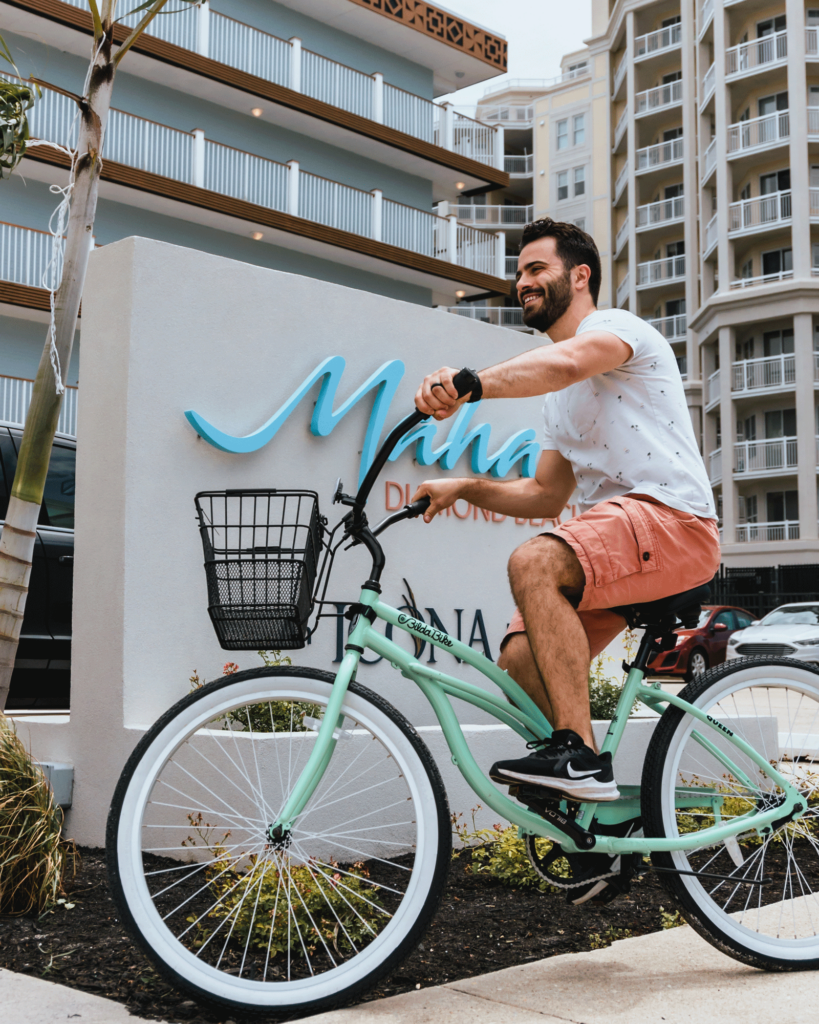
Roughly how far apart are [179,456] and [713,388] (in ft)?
129

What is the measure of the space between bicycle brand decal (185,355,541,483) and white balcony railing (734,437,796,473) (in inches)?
1324

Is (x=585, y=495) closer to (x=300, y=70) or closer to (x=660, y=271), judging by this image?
(x=300, y=70)

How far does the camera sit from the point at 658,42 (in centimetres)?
4650

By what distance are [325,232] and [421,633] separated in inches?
873

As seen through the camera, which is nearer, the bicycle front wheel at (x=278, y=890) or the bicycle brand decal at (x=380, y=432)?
the bicycle front wheel at (x=278, y=890)

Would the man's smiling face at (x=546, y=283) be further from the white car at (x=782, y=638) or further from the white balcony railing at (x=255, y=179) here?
the white balcony railing at (x=255, y=179)

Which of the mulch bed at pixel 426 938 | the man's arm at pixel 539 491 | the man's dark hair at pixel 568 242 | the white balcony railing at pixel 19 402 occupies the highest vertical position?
the white balcony railing at pixel 19 402

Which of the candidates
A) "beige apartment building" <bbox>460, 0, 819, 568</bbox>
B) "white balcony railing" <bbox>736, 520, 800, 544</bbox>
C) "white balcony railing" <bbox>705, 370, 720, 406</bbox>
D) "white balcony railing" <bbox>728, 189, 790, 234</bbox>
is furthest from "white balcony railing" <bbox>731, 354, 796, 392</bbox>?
"white balcony railing" <bbox>736, 520, 800, 544</bbox>

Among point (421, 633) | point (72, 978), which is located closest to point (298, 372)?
point (421, 633)

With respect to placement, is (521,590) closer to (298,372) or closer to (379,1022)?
(379,1022)

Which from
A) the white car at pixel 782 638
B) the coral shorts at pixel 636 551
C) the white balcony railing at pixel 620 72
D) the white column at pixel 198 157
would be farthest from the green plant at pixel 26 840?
the white balcony railing at pixel 620 72

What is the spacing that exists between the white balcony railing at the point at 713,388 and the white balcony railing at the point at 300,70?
58.6 ft

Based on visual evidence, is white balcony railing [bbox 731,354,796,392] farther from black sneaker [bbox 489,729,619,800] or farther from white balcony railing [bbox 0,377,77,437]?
black sneaker [bbox 489,729,619,800]

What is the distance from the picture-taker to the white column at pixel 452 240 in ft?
85.0
